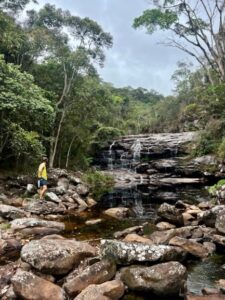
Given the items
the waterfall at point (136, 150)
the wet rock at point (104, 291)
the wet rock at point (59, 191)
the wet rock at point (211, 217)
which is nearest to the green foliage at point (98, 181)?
the wet rock at point (59, 191)

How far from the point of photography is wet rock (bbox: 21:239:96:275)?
5723 millimetres

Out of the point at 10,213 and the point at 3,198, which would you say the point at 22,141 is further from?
the point at 10,213

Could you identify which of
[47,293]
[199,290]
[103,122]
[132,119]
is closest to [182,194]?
[199,290]

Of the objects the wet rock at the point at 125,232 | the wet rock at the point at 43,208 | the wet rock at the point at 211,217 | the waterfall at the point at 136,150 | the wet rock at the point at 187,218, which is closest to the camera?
the wet rock at the point at 125,232

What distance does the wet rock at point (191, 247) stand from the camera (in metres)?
7.30

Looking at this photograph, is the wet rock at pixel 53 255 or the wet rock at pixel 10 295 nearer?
the wet rock at pixel 10 295

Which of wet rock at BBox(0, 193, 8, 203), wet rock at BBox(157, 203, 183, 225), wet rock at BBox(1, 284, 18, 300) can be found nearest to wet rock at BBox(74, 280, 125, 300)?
wet rock at BBox(1, 284, 18, 300)

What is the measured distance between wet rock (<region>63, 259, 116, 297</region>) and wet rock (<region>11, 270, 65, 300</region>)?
0.57 feet

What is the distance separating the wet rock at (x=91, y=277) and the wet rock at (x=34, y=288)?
175 mm

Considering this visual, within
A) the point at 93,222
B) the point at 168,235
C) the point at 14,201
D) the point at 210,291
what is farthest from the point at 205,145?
the point at 210,291

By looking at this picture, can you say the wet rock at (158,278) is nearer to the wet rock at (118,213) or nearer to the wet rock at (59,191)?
the wet rock at (118,213)

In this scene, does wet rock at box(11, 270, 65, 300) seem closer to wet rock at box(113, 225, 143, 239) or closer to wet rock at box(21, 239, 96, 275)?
wet rock at box(21, 239, 96, 275)

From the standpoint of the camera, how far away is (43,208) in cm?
1167

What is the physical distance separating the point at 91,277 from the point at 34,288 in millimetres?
916
